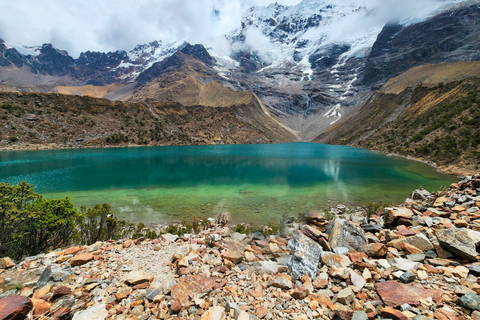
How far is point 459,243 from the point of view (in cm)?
586

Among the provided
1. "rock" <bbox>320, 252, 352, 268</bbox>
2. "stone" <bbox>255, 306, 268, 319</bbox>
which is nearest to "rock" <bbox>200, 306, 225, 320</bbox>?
"stone" <bbox>255, 306, 268, 319</bbox>

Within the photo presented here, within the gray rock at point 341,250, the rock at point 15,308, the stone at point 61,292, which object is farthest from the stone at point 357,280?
the rock at point 15,308

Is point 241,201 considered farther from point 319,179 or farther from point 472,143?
point 472,143

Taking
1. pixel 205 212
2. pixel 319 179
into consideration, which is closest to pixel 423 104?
pixel 319 179

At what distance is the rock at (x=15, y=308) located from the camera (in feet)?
13.3

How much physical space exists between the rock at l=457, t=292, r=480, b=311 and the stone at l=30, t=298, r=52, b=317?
837cm

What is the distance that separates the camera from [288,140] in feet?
484

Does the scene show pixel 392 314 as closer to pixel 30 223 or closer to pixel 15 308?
pixel 15 308

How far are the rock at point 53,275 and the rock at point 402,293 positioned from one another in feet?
26.0

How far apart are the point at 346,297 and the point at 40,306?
6671 millimetres

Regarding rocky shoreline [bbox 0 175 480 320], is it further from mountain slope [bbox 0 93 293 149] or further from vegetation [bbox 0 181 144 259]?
mountain slope [bbox 0 93 293 149]

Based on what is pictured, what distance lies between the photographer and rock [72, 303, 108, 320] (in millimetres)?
4418

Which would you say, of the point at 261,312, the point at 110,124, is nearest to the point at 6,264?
the point at 261,312

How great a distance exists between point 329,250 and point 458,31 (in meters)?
216
